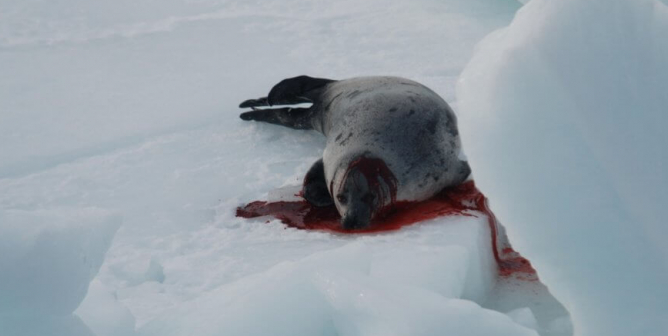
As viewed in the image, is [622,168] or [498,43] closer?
[622,168]

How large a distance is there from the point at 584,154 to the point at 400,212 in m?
1.76

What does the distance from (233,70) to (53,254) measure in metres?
3.47

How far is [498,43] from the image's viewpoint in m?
1.57

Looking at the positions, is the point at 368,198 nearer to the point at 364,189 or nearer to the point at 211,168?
the point at 364,189

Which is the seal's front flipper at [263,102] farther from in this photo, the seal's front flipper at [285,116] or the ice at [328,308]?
the ice at [328,308]

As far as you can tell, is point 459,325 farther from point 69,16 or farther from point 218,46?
point 69,16

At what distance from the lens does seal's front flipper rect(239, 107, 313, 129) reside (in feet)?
13.4

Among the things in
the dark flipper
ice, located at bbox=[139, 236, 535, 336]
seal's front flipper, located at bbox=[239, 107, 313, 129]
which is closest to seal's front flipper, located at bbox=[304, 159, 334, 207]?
seal's front flipper, located at bbox=[239, 107, 313, 129]

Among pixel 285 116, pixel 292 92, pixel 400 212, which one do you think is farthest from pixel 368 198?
pixel 292 92

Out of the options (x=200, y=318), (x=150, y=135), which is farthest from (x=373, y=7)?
(x=200, y=318)

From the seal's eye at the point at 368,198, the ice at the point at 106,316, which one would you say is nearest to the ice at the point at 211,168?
the ice at the point at 106,316

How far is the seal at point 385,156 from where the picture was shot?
10.5ft

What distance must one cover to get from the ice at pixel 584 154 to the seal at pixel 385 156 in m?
1.62

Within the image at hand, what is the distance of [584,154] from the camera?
146 centimetres
